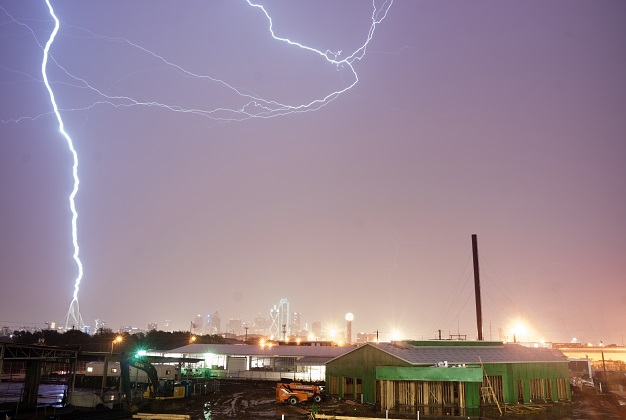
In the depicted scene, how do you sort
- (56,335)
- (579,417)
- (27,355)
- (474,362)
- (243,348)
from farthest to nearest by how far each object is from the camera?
(56,335) → (243,348) → (474,362) → (27,355) → (579,417)

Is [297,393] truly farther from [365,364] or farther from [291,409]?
[365,364]

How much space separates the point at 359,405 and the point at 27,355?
21694 millimetres

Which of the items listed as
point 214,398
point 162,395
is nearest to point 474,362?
point 214,398

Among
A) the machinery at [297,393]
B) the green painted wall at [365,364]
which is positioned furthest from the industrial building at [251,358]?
the machinery at [297,393]

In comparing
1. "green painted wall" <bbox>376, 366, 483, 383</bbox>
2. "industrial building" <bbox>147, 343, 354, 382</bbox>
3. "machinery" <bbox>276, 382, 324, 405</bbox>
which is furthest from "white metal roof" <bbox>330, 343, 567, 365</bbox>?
"industrial building" <bbox>147, 343, 354, 382</bbox>

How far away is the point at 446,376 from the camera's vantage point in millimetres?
32469

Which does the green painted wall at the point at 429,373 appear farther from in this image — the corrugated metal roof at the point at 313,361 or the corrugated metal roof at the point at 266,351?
the corrugated metal roof at the point at 266,351

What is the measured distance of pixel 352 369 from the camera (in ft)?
128

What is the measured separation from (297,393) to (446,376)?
1059 cm

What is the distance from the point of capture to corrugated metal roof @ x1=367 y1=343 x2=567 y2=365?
35844 millimetres

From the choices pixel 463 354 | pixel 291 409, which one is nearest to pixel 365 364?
pixel 291 409

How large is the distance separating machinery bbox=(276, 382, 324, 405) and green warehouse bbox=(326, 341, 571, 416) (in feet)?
10.5

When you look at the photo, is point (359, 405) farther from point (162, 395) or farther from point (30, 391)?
point (30, 391)

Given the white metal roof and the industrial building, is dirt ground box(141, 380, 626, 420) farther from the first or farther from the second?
the industrial building
